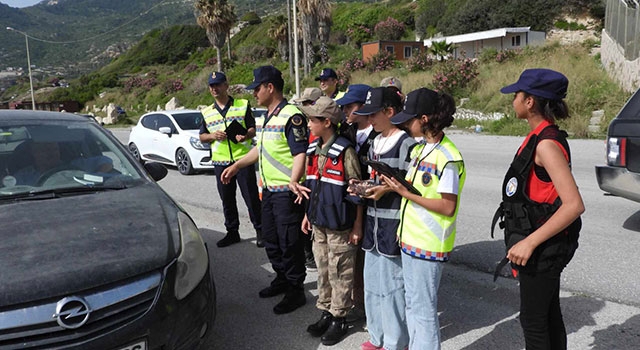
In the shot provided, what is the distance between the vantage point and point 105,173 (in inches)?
142

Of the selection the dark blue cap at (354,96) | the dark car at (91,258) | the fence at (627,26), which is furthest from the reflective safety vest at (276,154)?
the fence at (627,26)

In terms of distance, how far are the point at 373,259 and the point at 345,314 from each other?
1.94 feet

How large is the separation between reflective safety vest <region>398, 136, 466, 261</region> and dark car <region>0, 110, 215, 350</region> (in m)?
1.25

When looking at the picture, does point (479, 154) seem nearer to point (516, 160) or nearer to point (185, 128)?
point (185, 128)

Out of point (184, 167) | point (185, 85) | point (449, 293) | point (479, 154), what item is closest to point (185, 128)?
point (184, 167)

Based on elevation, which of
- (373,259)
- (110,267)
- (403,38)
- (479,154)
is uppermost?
(403,38)

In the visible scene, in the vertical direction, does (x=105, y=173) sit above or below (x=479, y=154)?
above

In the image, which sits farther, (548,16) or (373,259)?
(548,16)

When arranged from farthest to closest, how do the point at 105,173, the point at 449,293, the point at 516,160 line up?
the point at 449,293 → the point at 105,173 → the point at 516,160

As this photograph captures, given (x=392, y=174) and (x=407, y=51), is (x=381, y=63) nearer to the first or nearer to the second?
(x=407, y=51)

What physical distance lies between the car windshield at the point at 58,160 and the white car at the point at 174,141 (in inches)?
252

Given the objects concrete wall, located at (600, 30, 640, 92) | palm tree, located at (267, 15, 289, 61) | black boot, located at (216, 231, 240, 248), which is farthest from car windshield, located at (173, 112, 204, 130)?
palm tree, located at (267, 15, 289, 61)

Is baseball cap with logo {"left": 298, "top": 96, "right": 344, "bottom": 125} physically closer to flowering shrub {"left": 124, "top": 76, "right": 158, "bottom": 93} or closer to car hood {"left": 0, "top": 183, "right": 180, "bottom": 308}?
car hood {"left": 0, "top": 183, "right": 180, "bottom": 308}

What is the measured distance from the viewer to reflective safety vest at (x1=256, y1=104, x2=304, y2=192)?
13.0ft
